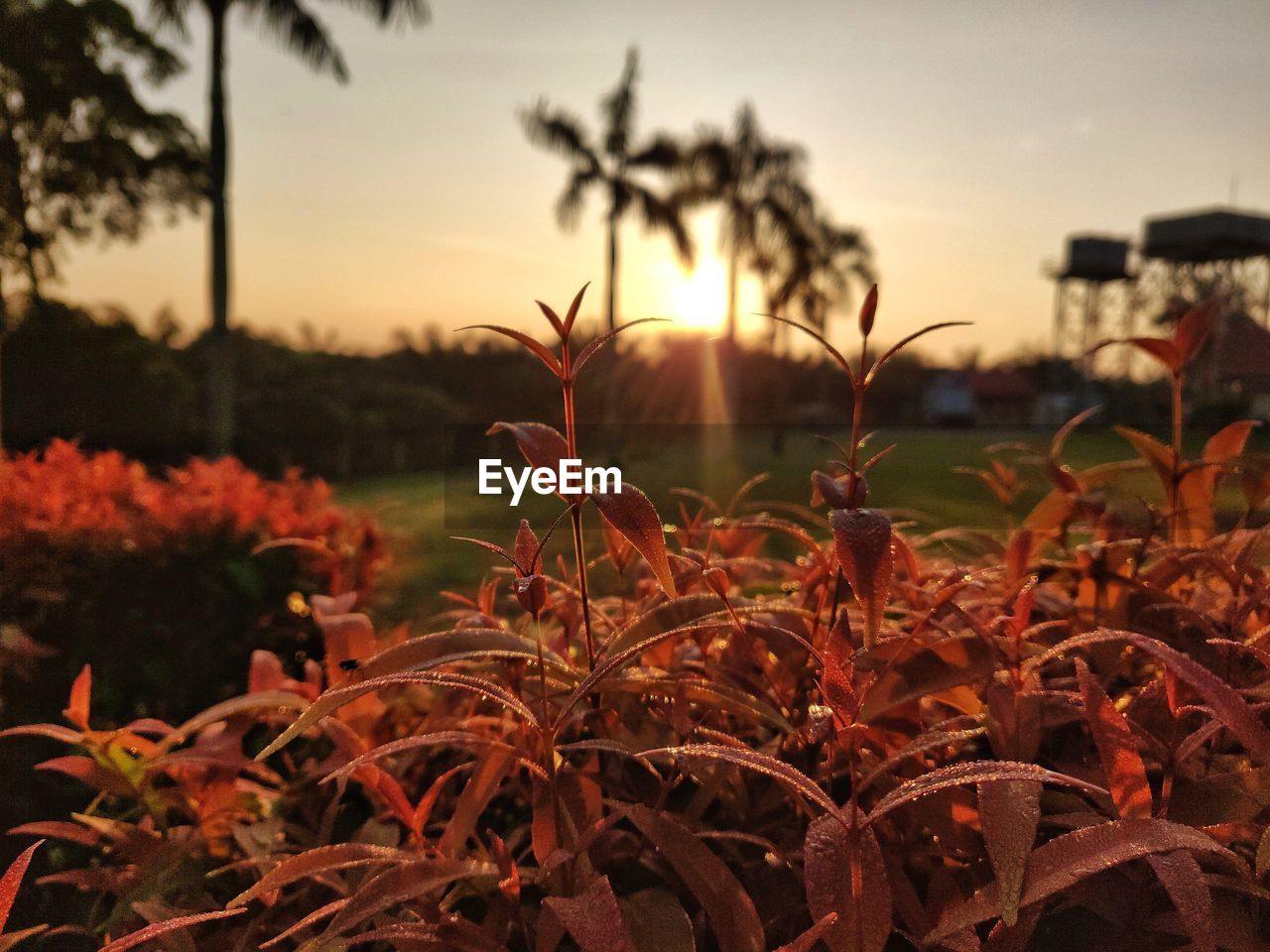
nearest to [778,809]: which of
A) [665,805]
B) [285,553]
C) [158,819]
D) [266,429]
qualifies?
[665,805]

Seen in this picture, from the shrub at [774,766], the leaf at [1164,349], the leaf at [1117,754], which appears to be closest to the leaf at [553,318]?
the shrub at [774,766]

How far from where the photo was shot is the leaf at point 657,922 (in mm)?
607

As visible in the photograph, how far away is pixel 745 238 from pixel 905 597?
2909 cm

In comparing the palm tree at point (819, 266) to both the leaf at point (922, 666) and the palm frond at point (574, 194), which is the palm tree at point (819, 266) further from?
the leaf at point (922, 666)

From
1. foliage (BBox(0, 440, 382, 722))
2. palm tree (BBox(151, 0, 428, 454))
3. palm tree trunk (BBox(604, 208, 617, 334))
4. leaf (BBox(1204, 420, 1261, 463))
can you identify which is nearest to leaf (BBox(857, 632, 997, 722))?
leaf (BBox(1204, 420, 1261, 463))

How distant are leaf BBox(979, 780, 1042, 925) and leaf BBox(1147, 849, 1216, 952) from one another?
2.7 inches

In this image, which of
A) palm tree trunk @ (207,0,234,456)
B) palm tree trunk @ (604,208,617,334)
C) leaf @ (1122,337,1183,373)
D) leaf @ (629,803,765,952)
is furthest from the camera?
palm tree trunk @ (604,208,617,334)

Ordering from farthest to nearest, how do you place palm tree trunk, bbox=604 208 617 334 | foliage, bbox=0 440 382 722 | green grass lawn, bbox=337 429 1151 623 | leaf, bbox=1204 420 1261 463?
palm tree trunk, bbox=604 208 617 334 → green grass lawn, bbox=337 429 1151 623 → foliage, bbox=0 440 382 722 → leaf, bbox=1204 420 1261 463

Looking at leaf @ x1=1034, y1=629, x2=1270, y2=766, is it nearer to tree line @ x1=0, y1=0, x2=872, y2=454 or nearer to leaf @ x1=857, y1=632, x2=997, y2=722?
leaf @ x1=857, y1=632, x2=997, y2=722

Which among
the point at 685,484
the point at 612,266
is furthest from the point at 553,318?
the point at 612,266

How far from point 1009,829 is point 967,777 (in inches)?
3.2

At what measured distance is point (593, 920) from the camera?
560 millimetres

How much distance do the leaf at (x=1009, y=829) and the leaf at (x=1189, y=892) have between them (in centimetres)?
7

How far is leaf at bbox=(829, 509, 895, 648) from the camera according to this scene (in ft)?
1.68
